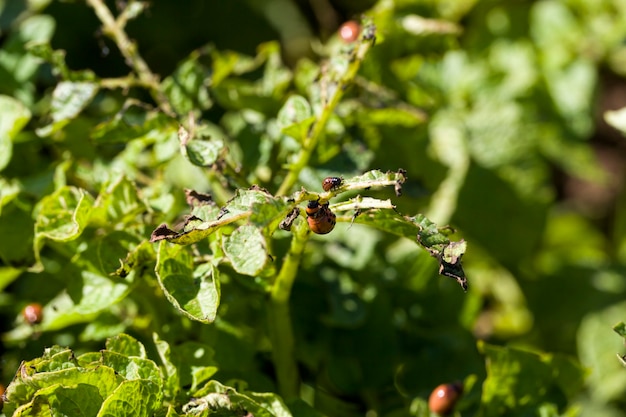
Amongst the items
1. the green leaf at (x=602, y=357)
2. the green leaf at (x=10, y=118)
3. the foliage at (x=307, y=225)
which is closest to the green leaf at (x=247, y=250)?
the foliage at (x=307, y=225)

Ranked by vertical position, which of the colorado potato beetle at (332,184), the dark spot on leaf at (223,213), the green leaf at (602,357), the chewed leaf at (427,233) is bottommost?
the green leaf at (602,357)

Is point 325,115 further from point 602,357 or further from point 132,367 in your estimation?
point 602,357

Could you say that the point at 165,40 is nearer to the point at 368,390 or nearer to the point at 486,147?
the point at 486,147

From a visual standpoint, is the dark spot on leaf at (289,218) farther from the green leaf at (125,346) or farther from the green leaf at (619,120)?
the green leaf at (619,120)

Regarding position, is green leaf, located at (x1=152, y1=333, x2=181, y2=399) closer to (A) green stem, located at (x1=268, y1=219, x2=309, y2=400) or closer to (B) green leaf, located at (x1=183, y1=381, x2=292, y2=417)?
(B) green leaf, located at (x1=183, y1=381, x2=292, y2=417)

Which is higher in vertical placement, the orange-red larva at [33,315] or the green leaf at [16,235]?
the green leaf at [16,235]

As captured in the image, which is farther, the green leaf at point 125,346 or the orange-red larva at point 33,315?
the orange-red larva at point 33,315

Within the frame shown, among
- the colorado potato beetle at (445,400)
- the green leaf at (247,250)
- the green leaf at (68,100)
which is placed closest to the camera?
the green leaf at (247,250)

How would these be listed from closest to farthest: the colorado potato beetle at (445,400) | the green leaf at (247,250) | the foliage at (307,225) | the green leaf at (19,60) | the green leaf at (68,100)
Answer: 1. the green leaf at (247,250)
2. the foliage at (307,225)
3. the colorado potato beetle at (445,400)
4. the green leaf at (68,100)
5. the green leaf at (19,60)

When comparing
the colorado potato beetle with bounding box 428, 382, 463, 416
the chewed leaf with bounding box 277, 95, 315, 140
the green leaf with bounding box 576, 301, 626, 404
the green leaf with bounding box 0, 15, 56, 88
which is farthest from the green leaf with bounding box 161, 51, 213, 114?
the green leaf with bounding box 576, 301, 626, 404
